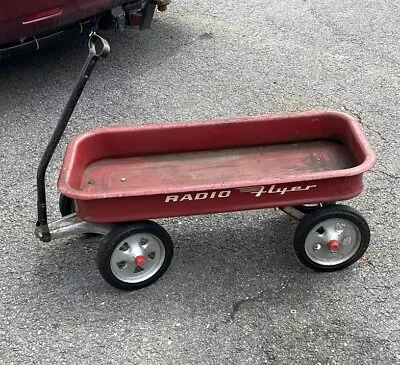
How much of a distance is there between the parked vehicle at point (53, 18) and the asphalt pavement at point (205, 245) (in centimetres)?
46

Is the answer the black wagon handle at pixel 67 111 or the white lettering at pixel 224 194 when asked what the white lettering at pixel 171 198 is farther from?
the black wagon handle at pixel 67 111

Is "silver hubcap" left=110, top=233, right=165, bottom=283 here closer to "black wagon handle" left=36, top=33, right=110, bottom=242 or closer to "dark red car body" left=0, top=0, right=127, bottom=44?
"black wagon handle" left=36, top=33, right=110, bottom=242

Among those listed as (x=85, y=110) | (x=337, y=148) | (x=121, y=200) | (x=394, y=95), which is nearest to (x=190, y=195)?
(x=121, y=200)

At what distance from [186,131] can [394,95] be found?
7.43 feet

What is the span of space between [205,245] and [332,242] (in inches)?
29.1

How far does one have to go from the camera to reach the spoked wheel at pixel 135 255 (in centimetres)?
291

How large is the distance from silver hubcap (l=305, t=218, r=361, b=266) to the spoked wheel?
2.48 feet

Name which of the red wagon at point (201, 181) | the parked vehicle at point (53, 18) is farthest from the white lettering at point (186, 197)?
the parked vehicle at point (53, 18)

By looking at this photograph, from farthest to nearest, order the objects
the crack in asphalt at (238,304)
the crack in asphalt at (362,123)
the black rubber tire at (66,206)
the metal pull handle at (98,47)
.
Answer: the crack in asphalt at (362,123)
the black rubber tire at (66,206)
the crack in asphalt at (238,304)
the metal pull handle at (98,47)

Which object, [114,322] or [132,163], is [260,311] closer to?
[114,322]

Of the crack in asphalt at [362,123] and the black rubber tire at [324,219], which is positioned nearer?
the black rubber tire at [324,219]

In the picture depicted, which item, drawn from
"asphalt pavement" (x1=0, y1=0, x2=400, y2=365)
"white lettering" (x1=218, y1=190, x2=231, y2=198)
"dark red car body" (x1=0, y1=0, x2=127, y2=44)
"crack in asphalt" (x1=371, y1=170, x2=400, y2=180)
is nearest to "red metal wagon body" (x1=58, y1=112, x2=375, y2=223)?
"white lettering" (x1=218, y1=190, x2=231, y2=198)

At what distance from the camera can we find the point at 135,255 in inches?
117

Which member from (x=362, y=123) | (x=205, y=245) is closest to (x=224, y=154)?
(x=205, y=245)
